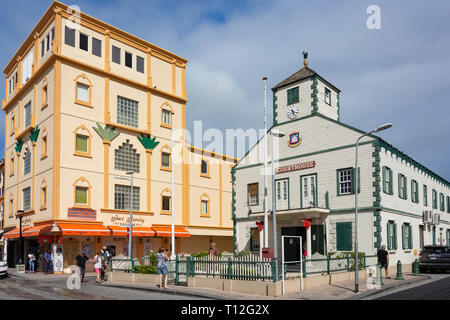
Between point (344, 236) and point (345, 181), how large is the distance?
329 cm

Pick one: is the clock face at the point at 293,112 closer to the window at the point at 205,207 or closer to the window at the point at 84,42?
the window at the point at 84,42

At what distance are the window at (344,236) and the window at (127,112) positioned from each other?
20138 mm

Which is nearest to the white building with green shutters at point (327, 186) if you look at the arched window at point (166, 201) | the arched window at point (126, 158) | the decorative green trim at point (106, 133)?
the arched window at point (166, 201)

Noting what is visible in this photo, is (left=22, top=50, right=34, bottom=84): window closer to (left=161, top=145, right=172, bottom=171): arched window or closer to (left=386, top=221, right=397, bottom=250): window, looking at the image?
(left=161, top=145, right=172, bottom=171): arched window

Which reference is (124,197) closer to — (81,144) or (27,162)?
(81,144)

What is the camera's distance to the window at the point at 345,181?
26.9 metres

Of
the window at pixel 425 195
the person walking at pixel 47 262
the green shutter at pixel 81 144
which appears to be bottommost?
the person walking at pixel 47 262

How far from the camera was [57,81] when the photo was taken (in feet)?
110

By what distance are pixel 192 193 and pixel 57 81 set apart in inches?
669

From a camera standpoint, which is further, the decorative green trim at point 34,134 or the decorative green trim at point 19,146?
the decorative green trim at point 19,146

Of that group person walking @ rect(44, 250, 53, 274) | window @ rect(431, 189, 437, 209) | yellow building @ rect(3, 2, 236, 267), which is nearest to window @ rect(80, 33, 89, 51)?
yellow building @ rect(3, 2, 236, 267)

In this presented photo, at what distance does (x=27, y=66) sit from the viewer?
40000 millimetres
